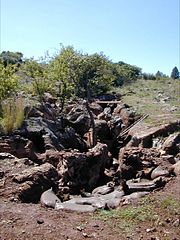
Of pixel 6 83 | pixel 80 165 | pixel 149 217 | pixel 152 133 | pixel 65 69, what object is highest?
pixel 65 69

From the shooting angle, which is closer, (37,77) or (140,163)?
(140,163)

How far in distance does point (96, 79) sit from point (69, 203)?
12884 mm

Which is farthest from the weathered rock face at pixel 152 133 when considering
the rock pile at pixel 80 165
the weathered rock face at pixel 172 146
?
the weathered rock face at pixel 172 146

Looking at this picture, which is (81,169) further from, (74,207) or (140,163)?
(74,207)

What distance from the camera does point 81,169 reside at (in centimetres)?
959

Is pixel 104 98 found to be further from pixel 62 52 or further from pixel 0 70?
pixel 0 70

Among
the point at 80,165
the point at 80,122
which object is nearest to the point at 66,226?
the point at 80,165

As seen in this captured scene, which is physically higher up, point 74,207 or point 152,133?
point 152,133

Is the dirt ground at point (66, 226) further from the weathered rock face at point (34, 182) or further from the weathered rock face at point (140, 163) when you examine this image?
the weathered rock face at point (140, 163)

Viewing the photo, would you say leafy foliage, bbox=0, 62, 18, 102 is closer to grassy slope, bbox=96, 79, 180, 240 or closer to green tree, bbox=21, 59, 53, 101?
green tree, bbox=21, 59, 53, 101

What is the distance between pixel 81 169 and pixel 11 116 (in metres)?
2.98

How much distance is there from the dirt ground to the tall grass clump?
4840mm

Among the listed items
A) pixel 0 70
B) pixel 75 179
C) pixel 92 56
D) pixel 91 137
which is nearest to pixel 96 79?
pixel 92 56

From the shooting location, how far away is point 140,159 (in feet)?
32.8
